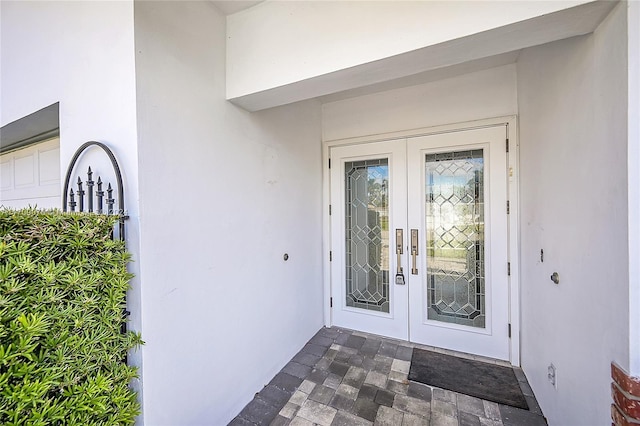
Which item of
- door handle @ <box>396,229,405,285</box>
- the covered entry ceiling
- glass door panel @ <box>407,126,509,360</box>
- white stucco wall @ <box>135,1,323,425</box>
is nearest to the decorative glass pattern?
glass door panel @ <box>407,126,509,360</box>

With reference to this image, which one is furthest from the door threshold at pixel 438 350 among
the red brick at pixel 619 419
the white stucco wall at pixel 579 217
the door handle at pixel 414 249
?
the red brick at pixel 619 419

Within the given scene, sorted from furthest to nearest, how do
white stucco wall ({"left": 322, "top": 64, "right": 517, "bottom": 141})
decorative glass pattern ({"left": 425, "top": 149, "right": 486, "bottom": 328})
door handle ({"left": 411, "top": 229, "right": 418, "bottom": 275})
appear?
door handle ({"left": 411, "top": 229, "right": 418, "bottom": 275}) < decorative glass pattern ({"left": 425, "top": 149, "right": 486, "bottom": 328}) < white stucco wall ({"left": 322, "top": 64, "right": 517, "bottom": 141})

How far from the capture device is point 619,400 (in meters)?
0.90

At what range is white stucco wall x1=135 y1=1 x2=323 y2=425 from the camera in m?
1.22

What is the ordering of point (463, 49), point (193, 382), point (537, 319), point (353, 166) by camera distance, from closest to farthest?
point (463, 49), point (193, 382), point (537, 319), point (353, 166)

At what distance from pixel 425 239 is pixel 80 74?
2.85m

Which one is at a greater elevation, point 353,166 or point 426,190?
point 353,166

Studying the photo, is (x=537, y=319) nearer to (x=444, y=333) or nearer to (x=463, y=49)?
(x=444, y=333)

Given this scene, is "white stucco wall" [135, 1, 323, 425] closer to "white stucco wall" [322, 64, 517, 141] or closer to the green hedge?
the green hedge

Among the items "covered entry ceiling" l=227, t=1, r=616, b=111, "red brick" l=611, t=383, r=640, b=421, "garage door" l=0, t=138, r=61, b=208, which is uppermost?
"covered entry ceiling" l=227, t=1, r=616, b=111

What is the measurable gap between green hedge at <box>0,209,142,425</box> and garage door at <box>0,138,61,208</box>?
143cm

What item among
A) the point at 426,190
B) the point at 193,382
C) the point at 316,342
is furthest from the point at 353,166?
the point at 193,382

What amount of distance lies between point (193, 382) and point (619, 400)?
6.21 ft

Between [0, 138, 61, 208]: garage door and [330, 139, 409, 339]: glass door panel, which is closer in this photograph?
[0, 138, 61, 208]: garage door
